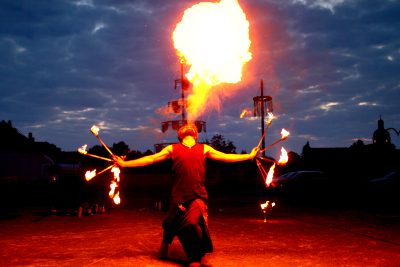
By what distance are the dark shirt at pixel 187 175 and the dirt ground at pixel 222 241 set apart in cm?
108

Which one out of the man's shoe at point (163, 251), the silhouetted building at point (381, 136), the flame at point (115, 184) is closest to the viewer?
the man's shoe at point (163, 251)

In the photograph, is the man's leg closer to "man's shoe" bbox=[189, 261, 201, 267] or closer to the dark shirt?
"man's shoe" bbox=[189, 261, 201, 267]

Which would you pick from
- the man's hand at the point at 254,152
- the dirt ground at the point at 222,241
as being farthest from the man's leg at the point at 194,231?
the man's hand at the point at 254,152

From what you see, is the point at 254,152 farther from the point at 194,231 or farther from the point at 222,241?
the point at 222,241

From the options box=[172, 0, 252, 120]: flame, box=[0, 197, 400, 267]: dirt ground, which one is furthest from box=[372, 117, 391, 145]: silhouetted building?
box=[172, 0, 252, 120]: flame

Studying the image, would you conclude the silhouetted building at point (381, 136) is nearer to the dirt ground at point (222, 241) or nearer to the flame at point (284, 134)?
the dirt ground at point (222, 241)

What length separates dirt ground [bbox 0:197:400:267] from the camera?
7.23 meters

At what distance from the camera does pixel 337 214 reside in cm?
1546

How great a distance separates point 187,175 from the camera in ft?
21.5

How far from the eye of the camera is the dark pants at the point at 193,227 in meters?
6.32

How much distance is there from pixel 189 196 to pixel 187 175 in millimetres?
292

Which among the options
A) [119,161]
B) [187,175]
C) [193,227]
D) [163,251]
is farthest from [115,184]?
[193,227]

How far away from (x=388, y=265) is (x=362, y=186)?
21019mm

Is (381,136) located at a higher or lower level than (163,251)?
higher
